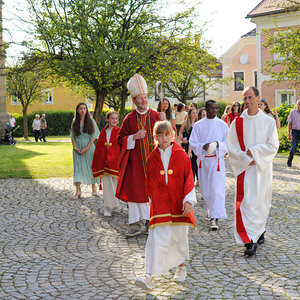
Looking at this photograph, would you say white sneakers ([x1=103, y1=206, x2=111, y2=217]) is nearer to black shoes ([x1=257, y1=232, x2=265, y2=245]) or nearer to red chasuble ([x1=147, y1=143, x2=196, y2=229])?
black shoes ([x1=257, y1=232, x2=265, y2=245])

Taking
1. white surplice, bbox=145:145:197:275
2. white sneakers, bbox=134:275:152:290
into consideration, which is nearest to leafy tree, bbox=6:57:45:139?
white surplice, bbox=145:145:197:275

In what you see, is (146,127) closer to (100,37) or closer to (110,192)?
(110,192)

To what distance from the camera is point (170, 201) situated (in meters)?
5.38

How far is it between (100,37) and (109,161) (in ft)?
36.8

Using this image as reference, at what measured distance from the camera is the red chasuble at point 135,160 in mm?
7488

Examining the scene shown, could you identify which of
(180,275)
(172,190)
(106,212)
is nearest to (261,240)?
(180,275)

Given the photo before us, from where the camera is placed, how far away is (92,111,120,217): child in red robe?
923 centimetres

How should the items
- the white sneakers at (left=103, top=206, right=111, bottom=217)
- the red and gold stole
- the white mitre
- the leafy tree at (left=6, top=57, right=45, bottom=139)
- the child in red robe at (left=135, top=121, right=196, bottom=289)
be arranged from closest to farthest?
the child in red robe at (left=135, top=121, right=196, bottom=289), the white mitre, the red and gold stole, the white sneakers at (left=103, top=206, right=111, bottom=217), the leafy tree at (left=6, top=57, right=45, bottom=139)

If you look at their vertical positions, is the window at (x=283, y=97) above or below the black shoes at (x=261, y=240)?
above

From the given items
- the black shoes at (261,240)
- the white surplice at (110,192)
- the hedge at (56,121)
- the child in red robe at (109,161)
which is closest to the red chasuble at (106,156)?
the child in red robe at (109,161)

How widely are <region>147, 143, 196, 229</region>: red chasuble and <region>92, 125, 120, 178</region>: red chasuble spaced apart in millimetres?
4055

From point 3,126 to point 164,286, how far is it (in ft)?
94.8

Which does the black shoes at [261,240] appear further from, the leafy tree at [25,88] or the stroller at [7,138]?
the leafy tree at [25,88]

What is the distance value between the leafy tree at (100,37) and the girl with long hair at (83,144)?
25.1ft
